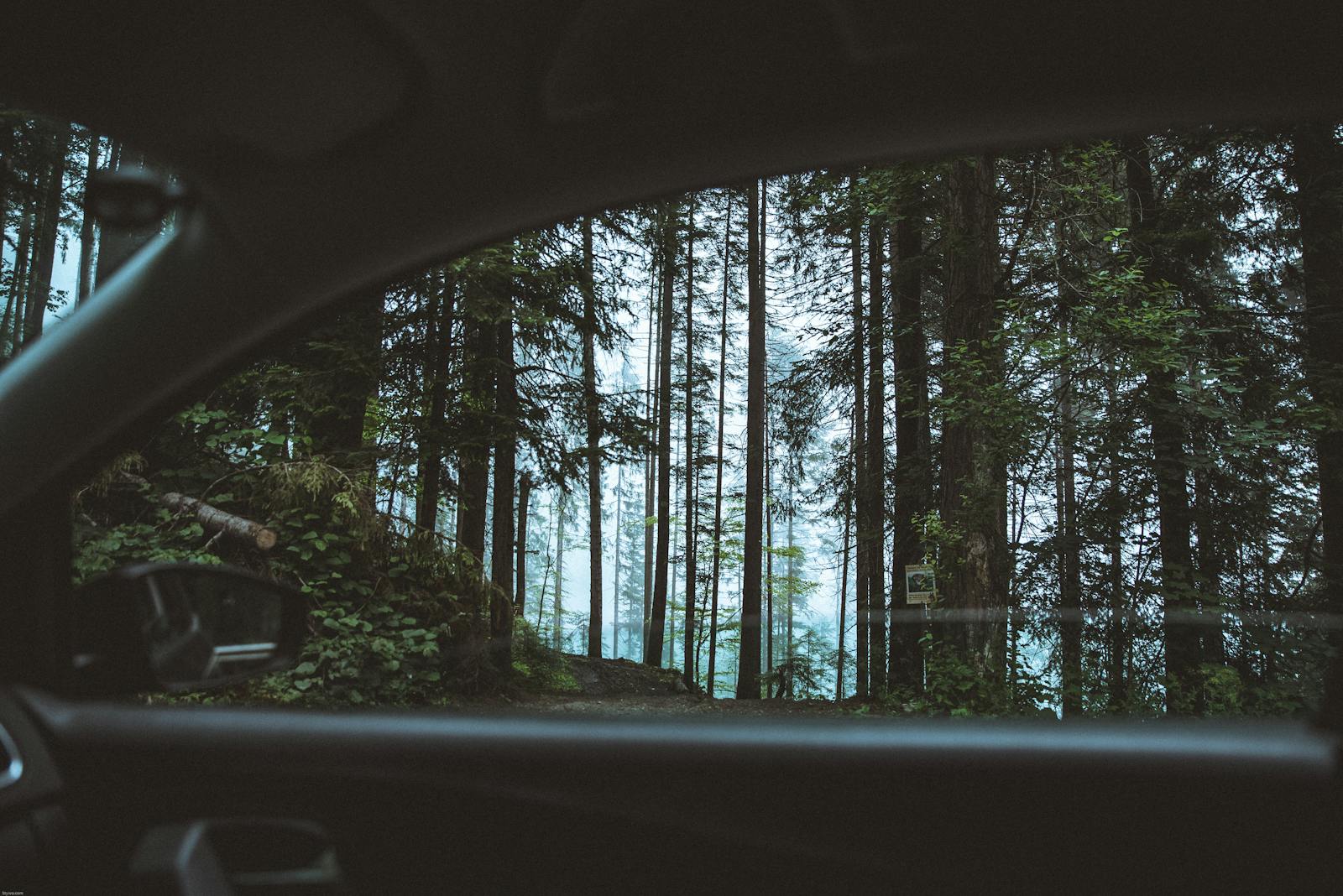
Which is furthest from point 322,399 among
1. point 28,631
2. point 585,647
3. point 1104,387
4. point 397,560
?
point 585,647

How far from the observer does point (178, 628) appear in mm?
1381

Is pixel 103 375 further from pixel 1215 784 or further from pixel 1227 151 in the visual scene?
pixel 1227 151

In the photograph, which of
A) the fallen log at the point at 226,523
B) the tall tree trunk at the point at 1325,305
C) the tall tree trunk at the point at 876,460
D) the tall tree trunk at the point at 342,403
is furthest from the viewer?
the tall tree trunk at the point at 876,460

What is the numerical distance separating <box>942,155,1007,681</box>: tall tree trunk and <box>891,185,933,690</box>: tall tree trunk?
1.90ft

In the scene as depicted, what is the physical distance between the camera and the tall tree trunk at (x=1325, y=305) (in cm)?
795

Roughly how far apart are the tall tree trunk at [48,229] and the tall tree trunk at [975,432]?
30.5 feet

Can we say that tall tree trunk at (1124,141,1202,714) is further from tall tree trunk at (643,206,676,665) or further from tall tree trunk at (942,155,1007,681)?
tall tree trunk at (643,206,676,665)

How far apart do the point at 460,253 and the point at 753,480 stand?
695 inches

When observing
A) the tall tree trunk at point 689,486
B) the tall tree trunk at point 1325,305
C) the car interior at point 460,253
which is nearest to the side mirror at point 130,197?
the car interior at point 460,253

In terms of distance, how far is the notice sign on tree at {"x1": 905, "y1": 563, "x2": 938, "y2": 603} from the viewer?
9.67m

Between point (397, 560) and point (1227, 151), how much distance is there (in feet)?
32.9

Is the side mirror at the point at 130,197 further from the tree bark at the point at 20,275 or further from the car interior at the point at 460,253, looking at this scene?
the tree bark at the point at 20,275

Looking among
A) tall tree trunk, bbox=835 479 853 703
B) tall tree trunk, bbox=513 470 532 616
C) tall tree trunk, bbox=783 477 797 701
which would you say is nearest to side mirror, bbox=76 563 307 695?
tall tree trunk, bbox=835 479 853 703

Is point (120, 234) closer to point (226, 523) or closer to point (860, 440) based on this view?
point (226, 523)
